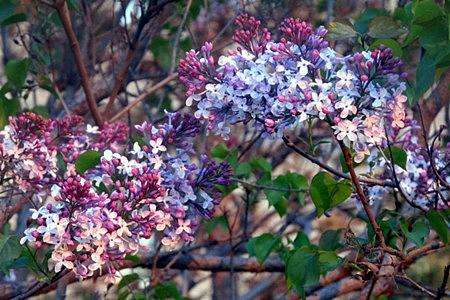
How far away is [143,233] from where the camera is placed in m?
1.84

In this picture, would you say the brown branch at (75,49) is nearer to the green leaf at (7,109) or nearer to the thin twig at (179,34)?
the green leaf at (7,109)

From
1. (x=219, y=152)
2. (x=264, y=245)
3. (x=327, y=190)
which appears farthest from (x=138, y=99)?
(x=327, y=190)

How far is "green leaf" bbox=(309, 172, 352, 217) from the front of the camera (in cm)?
209

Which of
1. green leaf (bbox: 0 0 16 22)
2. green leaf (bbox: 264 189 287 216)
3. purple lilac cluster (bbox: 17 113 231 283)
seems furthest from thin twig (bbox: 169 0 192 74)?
purple lilac cluster (bbox: 17 113 231 283)

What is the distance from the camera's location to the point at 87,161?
2047 millimetres

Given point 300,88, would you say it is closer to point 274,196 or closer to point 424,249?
point 424,249

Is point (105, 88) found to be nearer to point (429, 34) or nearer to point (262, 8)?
point (262, 8)

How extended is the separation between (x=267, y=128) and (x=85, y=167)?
1.60 ft

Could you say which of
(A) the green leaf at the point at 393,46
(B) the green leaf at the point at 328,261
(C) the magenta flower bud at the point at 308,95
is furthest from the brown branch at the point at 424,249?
(C) the magenta flower bud at the point at 308,95

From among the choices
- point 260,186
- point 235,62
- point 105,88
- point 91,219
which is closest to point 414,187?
point 260,186

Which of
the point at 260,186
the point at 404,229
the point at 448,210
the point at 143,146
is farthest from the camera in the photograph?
the point at 260,186

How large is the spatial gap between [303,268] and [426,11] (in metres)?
0.62

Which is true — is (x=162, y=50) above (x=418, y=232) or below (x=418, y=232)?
below

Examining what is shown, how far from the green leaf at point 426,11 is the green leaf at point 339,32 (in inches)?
5.4
